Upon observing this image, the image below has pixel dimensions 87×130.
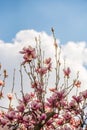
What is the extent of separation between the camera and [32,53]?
5926 millimetres

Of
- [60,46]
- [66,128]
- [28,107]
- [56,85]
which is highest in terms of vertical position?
[60,46]

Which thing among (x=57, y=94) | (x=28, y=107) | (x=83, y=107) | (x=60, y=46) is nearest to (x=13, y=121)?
(x=28, y=107)

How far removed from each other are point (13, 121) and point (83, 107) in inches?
50.6

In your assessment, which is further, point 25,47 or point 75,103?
point 25,47

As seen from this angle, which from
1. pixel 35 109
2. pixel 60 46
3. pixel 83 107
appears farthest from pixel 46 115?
pixel 60 46

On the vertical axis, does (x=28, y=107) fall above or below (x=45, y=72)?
below

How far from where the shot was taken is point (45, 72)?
714 centimetres

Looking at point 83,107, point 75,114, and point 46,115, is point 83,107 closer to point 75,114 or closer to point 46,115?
point 75,114

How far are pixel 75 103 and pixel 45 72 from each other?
177cm

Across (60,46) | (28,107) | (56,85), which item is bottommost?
(28,107)

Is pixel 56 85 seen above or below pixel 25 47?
below

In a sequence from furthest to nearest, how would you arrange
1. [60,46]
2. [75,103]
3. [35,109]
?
[60,46], [75,103], [35,109]

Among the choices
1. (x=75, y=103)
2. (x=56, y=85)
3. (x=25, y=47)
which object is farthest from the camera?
(x=56, y=85)

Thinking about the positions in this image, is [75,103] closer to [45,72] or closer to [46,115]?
[46,115]
